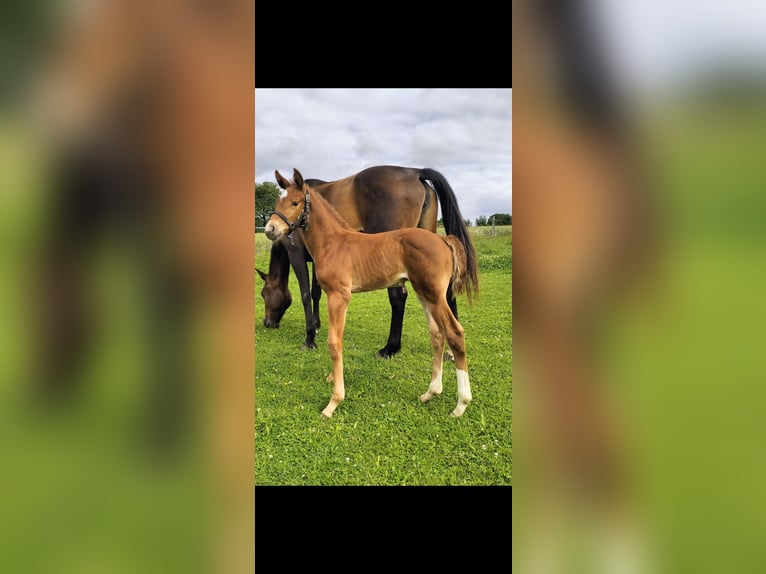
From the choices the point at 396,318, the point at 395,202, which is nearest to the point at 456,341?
the point at 396,318

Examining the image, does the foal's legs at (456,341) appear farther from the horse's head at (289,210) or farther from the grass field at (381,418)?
the horse's head at (289,210)

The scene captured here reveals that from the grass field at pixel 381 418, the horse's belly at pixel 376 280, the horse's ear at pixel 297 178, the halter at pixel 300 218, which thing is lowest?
the grass field at pixel 381 418

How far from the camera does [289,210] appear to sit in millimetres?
3096

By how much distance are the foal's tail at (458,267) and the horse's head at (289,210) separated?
115 cm

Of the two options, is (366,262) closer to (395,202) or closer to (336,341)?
(336,341)

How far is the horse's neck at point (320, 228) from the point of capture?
125 inches

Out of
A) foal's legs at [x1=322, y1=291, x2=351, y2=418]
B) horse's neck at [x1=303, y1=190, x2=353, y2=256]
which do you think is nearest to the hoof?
foal's legs at [x1=322, y1=291, x2=351, y2=418]
